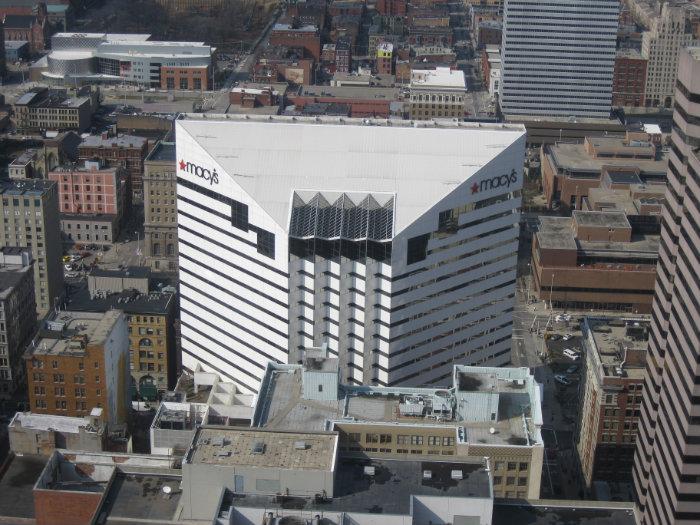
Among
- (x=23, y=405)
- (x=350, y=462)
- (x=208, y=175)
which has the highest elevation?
(x=208, y=175)

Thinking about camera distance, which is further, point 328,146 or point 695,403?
point 328,146

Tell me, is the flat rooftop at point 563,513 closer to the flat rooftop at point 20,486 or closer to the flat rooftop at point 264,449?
the flat rooftop at point 264,449

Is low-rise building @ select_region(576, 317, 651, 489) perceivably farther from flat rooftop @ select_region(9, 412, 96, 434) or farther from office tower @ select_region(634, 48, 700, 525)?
flat rooftop @ select_region(9, 412, 96, 434)

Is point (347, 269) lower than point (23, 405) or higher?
higher

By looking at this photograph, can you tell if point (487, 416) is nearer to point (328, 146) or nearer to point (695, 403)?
point (695, 403)

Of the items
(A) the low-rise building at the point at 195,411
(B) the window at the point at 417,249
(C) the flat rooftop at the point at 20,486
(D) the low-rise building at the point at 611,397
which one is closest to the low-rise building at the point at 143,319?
(A) the low-rise building at the point at 195,411

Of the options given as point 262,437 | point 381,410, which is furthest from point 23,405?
point 262,437

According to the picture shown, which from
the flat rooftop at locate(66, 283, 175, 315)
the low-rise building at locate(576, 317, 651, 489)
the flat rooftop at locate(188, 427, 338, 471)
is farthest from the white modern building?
the flat rooftop at locate(188, 427, 338, 471)
